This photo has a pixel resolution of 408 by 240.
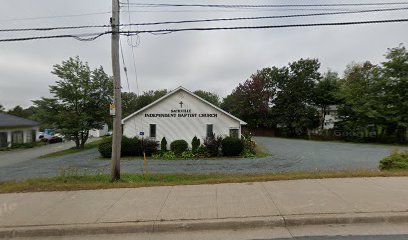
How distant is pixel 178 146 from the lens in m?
22.3

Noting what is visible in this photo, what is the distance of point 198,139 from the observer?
22844 mm

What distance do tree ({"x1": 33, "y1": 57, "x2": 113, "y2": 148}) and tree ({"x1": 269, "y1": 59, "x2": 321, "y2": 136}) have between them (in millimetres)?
29602

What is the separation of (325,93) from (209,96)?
34.6m

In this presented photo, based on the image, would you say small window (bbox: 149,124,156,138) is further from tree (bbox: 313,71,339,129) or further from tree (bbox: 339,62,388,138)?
tree (bbox: 313,71,339,129)

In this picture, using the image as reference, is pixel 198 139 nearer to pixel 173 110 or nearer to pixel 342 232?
pixel 173 110

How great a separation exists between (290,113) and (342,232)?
43.9 meters

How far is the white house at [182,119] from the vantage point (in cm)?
2344

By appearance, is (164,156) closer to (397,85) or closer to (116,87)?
(116,87)

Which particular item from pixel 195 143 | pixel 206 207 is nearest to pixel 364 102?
pixel 195 143

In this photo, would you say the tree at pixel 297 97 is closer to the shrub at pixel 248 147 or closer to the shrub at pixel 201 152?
the shrub at pixel 248 147

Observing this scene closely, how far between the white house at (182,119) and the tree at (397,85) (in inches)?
862

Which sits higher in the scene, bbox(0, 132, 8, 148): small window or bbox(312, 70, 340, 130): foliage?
bbox(312, 70, 340, 130): foliage

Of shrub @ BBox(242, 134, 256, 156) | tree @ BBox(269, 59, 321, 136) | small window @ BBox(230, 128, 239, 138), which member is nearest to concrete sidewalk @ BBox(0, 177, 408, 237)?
shrub @ BBox(242, 134, 256, 156)

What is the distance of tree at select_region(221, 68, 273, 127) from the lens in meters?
48.4
